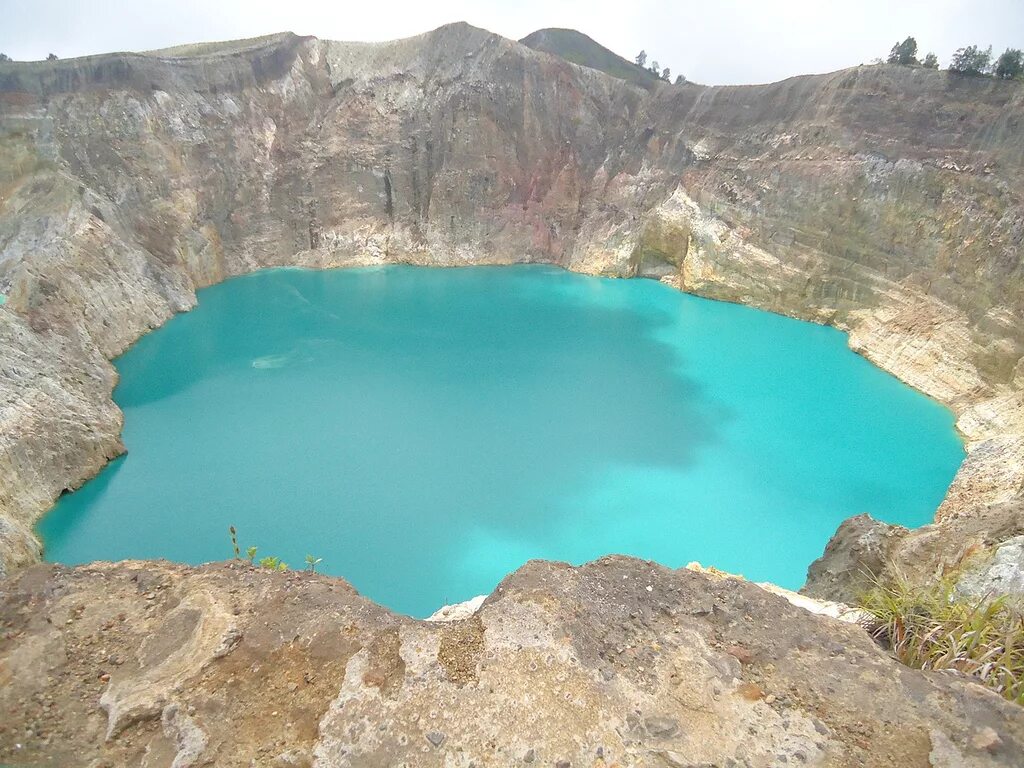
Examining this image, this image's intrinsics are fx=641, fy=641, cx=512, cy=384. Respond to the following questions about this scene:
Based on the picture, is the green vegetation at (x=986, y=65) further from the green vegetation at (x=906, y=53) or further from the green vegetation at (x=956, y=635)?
the green vegetation at (x=956, y=635)

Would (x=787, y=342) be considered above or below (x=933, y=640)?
below

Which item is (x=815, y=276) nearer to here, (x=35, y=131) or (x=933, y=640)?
(x=933, y=640)

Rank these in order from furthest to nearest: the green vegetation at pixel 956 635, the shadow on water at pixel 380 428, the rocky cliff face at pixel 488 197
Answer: the rocky cliff face at pixel 488 197, the shadow on water at pixel 380 428, the green vegetation at pixel 956 635

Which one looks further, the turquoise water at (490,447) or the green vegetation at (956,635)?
the turquoise water at (490,447)

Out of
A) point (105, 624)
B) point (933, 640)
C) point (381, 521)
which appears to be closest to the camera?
point (933, 640)

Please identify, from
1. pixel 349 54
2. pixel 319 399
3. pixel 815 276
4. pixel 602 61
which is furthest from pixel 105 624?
pixel 602 61

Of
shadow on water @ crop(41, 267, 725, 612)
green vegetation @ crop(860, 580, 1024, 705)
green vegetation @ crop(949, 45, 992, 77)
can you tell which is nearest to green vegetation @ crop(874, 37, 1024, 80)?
green vegetation @ crop(949, 45, 992, 77)

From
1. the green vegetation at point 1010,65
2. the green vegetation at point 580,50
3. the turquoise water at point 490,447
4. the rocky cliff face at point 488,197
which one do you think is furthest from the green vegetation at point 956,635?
the green vegetation at point 580,50
